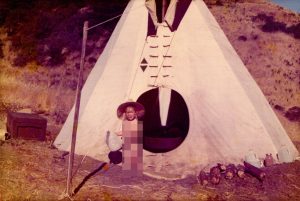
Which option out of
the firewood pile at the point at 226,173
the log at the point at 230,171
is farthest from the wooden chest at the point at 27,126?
the log at the point at 230,171

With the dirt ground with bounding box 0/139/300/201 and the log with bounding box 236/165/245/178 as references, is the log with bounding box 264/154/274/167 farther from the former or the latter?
the log with bounding box 236/165/245/178

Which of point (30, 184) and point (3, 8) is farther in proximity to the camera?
point (3, 8)

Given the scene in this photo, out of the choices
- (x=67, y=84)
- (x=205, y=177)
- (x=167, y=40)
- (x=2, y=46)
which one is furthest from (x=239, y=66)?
(x=2, y=46)

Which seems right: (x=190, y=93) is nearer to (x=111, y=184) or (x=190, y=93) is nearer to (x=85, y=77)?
(x=111, y=184)

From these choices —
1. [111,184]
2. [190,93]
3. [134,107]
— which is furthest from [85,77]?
[111,184]

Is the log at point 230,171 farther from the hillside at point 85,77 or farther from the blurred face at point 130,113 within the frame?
Answer: the blurred face at point 130,113

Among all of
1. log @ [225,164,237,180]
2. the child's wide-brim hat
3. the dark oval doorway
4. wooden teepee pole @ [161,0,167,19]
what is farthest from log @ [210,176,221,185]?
wooden teepee pole @ [161,0,167,19]

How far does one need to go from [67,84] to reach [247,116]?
31.2 feet

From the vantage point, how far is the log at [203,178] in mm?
5847

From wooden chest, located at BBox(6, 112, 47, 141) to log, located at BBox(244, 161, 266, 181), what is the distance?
4.35 metres

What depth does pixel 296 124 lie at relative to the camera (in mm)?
11812

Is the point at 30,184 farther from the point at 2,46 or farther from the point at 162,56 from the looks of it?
the point at 2,46

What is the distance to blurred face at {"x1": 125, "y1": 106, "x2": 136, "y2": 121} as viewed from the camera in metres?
5.61

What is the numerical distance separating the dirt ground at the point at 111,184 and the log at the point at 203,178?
78 mm
